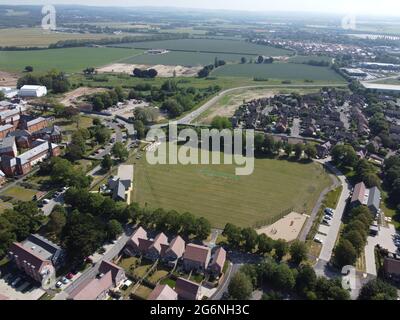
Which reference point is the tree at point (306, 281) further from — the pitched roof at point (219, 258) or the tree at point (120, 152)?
the tree at point (120, 152)

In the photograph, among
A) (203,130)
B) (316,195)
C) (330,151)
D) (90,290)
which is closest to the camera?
(90,290)

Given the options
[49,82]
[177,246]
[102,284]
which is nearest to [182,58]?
[49,82]

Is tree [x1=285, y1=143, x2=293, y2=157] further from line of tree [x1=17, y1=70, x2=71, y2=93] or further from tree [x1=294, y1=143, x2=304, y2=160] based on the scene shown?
line of tree [x1=17, y1=70, x2=71, y2=93]

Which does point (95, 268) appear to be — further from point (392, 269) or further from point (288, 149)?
point (288, 149)

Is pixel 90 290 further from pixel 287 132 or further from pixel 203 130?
pixel 287 132

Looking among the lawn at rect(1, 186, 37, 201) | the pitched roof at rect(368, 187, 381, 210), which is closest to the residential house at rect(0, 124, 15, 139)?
the lawn at rect(1, 186, 37, 201)

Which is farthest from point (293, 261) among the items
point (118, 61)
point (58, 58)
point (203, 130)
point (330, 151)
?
point (58, 58)
